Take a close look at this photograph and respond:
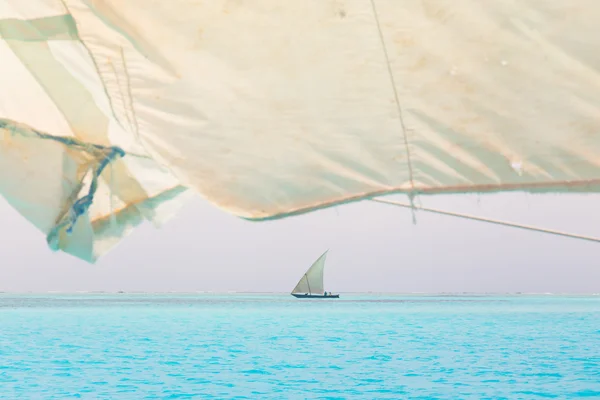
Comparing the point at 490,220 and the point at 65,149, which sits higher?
the point at 65,149

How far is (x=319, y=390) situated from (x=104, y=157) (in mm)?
25933

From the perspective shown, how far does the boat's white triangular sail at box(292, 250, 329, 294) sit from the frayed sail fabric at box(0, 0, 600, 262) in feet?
302

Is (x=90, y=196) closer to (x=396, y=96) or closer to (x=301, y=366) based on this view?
(x=396, y=96)

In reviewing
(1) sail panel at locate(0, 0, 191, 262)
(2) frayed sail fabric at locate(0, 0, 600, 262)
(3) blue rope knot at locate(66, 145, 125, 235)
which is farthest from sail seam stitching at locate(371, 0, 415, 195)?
(3) blue rope knot at locate(66, 145, 125, 235)

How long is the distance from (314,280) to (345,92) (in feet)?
344

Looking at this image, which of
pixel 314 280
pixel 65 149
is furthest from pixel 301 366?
pixel 314 280

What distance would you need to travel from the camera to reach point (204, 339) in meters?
60.4

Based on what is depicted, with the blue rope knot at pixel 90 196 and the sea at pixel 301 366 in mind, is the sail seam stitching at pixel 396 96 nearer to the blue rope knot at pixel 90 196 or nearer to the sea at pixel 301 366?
the blue rope knot at pixel 90 196

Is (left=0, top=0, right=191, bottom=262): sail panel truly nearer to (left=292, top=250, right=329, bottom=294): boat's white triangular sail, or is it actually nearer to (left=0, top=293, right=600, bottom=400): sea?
(left=0, top=293, right=600, bottom=400): sea

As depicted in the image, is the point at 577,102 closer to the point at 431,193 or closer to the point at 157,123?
the point at 431,193

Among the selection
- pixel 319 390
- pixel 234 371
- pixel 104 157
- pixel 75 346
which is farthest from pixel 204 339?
pixel 104 157

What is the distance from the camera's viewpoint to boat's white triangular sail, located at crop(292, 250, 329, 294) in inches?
3901

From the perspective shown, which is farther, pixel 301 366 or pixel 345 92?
pixel 301 366

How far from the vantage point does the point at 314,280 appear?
107062 mm
